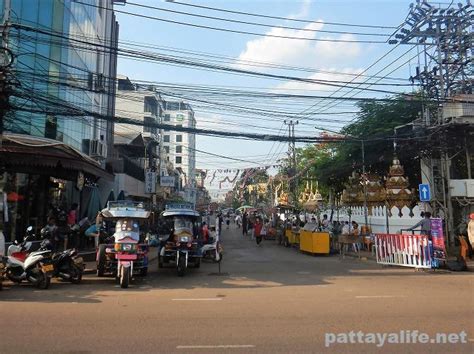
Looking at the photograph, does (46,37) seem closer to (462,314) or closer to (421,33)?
(421,33)

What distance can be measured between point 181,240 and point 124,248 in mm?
2506

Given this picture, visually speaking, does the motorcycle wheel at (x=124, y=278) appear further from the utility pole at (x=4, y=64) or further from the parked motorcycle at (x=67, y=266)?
the utility pole at (x=4, y=64)

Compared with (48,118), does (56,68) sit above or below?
above

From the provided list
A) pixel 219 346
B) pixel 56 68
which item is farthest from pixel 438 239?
pixel 56 68

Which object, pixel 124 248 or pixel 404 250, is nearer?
pixel 124 248

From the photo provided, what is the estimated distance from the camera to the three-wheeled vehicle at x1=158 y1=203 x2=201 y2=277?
13.1 meters

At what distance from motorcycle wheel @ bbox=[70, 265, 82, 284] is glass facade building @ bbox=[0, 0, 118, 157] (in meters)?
5.51

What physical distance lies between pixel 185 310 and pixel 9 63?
824cm

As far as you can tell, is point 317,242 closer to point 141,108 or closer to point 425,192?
point 425,192

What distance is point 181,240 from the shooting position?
13266 millimetres

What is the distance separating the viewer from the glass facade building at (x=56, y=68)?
55.2ft

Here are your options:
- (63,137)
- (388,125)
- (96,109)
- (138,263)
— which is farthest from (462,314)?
(96,109)

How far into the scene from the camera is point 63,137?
21.2 metres

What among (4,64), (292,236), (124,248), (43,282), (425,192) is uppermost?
(4,64)
